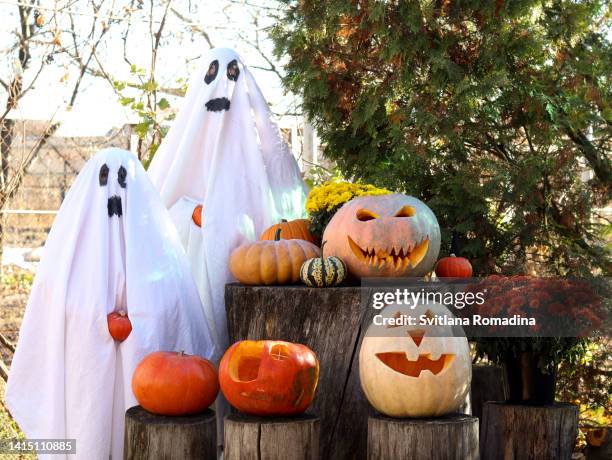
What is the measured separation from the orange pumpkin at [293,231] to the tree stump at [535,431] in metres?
1.42

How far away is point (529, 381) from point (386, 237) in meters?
0.99

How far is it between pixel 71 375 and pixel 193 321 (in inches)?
27.1

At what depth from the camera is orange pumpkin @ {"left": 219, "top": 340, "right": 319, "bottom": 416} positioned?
3.50m

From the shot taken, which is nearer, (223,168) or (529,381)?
(529,381)

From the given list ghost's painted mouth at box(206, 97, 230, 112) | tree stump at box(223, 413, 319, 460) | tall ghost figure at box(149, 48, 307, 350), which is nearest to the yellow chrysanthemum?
tall ghost figure at box(149, 48, 307, 350)

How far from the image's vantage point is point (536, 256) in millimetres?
5523

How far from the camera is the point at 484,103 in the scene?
5168 millimetres

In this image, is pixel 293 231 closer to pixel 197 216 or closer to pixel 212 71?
pixel 197 216

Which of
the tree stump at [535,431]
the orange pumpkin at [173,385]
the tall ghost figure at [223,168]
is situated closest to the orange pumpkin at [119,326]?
the orange pumpkin at [173,385]

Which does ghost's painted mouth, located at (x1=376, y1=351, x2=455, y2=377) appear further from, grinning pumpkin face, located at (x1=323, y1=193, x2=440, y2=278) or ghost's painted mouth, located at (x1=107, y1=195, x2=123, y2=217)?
ghost's painted mouth, located at (x1=107, y1=195, x2=123, y2=217)

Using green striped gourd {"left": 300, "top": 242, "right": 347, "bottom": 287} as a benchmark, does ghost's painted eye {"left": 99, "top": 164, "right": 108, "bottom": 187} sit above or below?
above

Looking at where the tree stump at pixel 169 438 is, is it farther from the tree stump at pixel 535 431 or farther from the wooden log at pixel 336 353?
the tree stump at pixel 535 431

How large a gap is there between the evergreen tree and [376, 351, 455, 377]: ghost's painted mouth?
59.0 inches

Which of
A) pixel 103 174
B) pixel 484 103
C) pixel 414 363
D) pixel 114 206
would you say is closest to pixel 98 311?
pixel 114 206
